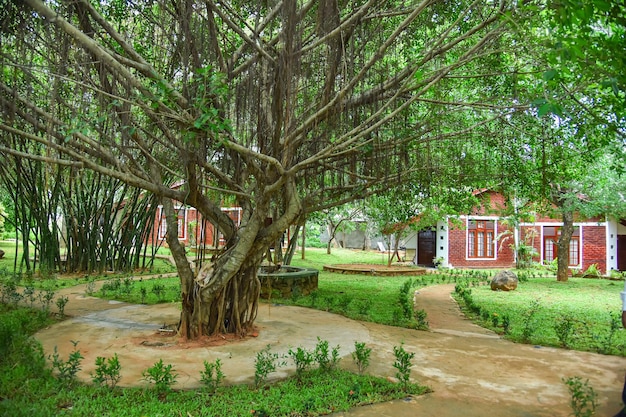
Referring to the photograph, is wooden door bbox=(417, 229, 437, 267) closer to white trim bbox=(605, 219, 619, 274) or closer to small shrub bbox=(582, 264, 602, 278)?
small shrub bbox=(582, 264, 602, 278)

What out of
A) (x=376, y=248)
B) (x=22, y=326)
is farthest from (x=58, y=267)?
(x=376, y=248)

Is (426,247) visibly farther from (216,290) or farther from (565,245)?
(216,290)

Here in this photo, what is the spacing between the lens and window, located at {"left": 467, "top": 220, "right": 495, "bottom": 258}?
2277 cm

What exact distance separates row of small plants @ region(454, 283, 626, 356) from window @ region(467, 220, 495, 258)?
12431 millimetres

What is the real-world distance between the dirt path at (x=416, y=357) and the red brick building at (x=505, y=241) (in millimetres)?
14281

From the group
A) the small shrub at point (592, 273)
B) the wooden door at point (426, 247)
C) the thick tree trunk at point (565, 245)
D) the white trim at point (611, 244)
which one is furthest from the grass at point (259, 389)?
the white trim at point (611, 244)

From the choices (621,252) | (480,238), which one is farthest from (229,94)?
(621,252)

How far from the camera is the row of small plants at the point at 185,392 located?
3740 mm

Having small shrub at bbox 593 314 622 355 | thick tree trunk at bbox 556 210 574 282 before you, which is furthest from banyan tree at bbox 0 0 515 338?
thick tree trunk at bbox 556 210 574 282

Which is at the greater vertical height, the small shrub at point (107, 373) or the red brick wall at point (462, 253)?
the red brick wall at point (462, 253)

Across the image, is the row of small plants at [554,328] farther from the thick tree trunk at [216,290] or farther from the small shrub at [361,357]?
the thick tree trunk at [216,290]

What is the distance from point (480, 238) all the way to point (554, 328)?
16.6m

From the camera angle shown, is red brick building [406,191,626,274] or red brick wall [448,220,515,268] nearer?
red brick building [406,191,626,274]

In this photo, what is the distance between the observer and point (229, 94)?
5520 mm
